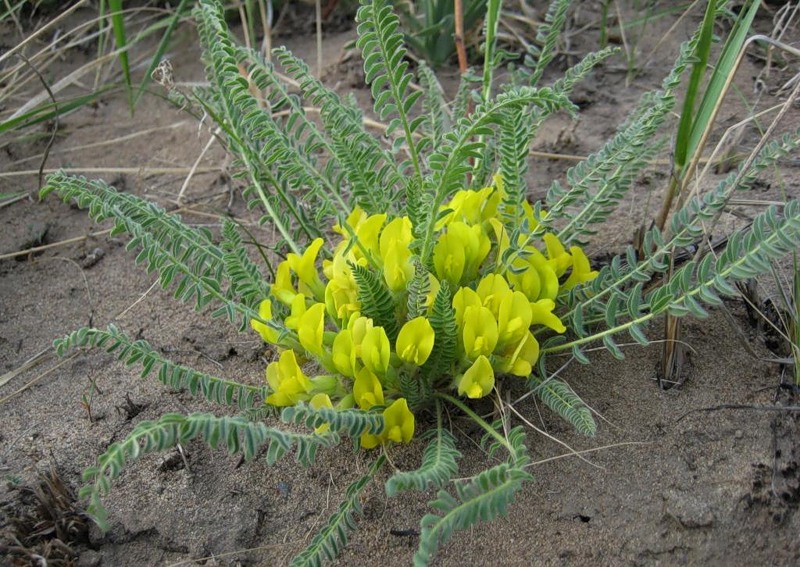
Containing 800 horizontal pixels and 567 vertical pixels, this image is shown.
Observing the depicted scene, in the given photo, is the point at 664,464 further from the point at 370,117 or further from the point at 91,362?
the point at 370,117

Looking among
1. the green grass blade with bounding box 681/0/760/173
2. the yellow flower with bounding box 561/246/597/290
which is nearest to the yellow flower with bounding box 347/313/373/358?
the yellow flower with bounding box 561/246/597/290

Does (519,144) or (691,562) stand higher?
(519,144)

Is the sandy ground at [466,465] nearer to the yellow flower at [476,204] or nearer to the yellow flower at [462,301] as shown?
the yellow flower at [462,301]

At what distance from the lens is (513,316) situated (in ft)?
4.26

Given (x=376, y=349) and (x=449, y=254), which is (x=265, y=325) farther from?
(x=449, y=254)

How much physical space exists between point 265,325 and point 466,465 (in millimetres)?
380

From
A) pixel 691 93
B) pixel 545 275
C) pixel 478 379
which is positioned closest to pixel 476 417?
pixel 478 379

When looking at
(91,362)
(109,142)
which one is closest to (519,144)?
(91,362)

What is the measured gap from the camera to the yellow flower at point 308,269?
141cm

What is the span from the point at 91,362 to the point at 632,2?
73.8 inches

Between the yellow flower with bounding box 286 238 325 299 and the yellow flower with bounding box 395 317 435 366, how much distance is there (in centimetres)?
24

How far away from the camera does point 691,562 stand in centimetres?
117

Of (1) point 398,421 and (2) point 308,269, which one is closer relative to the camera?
(1) point 398,421

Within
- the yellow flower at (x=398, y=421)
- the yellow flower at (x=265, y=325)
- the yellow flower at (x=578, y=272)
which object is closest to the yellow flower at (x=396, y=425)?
the yellow flower at (x=398, y=421)
